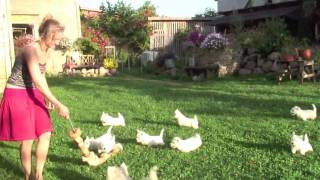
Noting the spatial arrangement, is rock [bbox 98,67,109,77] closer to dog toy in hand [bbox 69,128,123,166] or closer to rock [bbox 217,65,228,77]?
rock [bbox 217,65,228,77]

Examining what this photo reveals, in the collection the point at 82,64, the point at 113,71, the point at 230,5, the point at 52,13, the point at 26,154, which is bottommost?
the point at 113,71

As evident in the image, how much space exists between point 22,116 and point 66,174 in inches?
37.0

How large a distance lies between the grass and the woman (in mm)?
612

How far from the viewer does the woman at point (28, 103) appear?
5.25 meters

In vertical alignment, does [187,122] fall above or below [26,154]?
below

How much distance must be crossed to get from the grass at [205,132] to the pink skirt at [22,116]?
71 cm

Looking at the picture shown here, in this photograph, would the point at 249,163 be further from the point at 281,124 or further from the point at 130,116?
→ the point at 130,116

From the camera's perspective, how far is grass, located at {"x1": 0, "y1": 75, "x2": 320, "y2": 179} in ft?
19.1

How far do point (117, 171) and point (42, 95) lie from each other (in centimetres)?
130

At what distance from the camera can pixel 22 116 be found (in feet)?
17.3

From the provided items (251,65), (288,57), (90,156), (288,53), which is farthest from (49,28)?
(251,65)

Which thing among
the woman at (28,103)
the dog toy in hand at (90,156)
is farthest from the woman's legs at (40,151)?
the dog toy in hand at (90,156)

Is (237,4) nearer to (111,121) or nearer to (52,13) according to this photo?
(52,13)

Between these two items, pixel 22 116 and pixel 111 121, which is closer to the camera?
pixel 22 116
